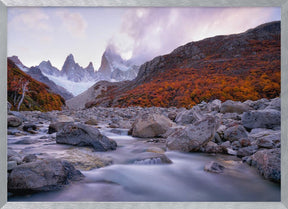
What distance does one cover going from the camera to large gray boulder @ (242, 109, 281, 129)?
325cm

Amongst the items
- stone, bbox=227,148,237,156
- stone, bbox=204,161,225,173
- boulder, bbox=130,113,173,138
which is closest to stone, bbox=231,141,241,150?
stone, bbox=227,148,237,156

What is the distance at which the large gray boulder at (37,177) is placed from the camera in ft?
5.61

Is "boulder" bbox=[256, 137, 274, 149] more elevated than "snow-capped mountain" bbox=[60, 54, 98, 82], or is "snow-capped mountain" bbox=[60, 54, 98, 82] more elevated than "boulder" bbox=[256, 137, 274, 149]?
"snow-capped mountain" bbox=[60, 54, 98, 82]

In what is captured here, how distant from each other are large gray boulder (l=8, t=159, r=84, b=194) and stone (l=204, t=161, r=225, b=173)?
1.62m

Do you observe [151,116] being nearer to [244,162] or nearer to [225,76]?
[244,162]

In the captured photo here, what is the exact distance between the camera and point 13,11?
2.32 m

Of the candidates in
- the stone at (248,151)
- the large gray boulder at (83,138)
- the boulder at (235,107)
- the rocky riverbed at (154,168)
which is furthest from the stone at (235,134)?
the boulder at (235,107)

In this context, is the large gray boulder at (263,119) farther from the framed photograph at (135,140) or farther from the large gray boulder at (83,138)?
the large gray boulder at (83,138)

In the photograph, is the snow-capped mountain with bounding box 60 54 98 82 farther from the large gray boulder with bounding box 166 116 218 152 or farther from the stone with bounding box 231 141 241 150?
the stone with bounding box 231 141 241 150

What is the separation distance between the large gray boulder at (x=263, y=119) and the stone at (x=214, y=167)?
1678mm

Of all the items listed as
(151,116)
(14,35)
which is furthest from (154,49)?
(14,35)

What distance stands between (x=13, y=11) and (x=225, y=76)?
13260 mm

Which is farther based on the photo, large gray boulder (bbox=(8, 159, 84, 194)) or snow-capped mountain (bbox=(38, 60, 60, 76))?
snow-capped mountain (bbox=(38, 60, 60, 76))

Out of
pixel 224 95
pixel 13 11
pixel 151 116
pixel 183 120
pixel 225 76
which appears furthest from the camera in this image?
pixel 225 76
